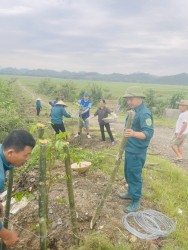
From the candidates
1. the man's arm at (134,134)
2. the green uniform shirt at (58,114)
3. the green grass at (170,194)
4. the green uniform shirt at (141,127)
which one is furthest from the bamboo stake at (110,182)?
the green uniform shirt at (58,114)

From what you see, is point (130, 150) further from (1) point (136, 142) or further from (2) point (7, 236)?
(2) point (7, 236)

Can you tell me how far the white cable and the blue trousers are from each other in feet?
0.99

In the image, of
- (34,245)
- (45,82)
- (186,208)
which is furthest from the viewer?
(45,82)

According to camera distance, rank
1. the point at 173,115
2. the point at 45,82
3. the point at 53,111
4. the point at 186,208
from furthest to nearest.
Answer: the point at 45,82, the point at 173,115, the point at 53,111, the point at 186,208

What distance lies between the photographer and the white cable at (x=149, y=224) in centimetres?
462

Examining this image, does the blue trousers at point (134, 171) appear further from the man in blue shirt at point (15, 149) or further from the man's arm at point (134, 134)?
the man in blue shirt at point (15, 149)

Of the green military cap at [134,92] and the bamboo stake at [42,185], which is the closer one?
the bamboo stake at [42,185]

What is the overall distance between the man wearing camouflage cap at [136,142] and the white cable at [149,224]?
0.20 m

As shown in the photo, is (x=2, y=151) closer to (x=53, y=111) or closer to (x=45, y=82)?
(x=53, y=111)

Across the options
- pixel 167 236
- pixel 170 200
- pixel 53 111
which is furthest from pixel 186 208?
pixel 53 111

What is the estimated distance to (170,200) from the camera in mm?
5922

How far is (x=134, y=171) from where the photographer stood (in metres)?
5.06

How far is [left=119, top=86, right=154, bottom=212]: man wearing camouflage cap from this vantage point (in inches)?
190

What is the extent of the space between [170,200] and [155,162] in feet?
8.77
